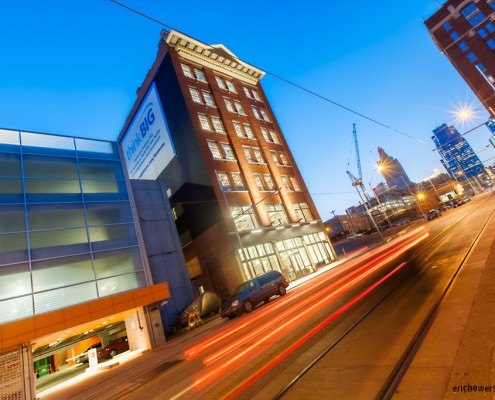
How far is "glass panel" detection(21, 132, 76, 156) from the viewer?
1848cm

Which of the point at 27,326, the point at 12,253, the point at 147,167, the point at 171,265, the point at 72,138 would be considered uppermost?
the point at 147,167

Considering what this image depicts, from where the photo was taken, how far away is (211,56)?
36094mm

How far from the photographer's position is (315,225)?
3462cm

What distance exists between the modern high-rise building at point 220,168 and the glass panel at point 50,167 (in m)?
12.1

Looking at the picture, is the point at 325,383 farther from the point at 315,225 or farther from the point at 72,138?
the point at 315,225

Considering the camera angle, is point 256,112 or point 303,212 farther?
point 256,112

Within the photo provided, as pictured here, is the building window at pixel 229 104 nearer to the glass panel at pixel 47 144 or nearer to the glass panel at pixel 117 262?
the glass panel at pixel 47 144

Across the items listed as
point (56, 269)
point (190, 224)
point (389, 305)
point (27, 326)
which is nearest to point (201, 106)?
point (190, 224)

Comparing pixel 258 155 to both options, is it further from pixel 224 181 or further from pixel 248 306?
pixel 248 306

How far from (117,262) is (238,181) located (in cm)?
1576

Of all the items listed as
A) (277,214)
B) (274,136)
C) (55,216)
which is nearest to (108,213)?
(55,216)

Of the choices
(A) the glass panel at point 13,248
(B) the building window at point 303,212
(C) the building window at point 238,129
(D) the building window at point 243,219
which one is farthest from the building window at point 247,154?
(A) the glass panel at point 13,248

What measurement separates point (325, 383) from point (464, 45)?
269 feet

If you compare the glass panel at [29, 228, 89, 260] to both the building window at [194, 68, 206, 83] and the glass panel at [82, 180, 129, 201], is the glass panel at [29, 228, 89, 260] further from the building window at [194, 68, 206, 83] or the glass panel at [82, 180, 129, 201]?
the building window at [194, 68, 206, 83]
